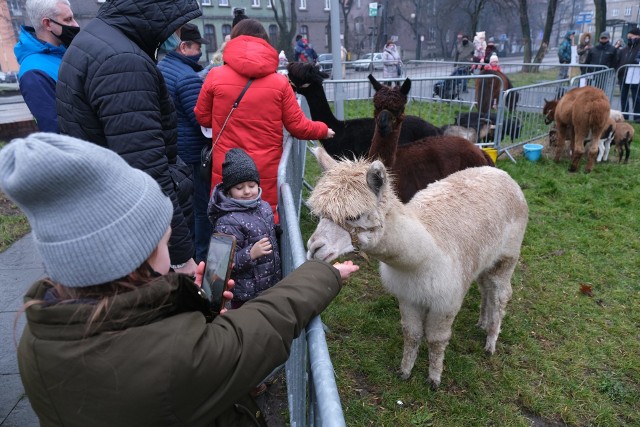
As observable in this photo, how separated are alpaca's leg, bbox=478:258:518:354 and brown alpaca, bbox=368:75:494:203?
49.6 inches

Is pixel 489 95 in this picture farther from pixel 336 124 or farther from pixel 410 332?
pixel 410 332

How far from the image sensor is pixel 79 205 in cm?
90


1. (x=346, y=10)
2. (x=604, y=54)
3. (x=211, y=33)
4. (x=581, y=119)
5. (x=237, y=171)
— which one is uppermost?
(x=346, y=10)

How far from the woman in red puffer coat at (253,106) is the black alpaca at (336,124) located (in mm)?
1856

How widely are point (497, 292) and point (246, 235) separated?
2053 mm

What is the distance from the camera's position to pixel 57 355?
34.8 inches

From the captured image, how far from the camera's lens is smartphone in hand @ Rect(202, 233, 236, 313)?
5.32 feet

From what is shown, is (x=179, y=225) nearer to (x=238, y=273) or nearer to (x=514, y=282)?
(x=238, y=273)

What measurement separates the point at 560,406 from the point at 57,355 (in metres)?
3.08

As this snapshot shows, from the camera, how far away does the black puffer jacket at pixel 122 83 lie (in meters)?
1.84

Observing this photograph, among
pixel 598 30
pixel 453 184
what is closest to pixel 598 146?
pixel 453 184

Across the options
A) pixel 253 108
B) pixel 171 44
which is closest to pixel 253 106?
pixel 253 108

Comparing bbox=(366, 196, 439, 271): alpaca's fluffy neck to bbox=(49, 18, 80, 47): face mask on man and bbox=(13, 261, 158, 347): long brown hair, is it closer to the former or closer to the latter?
bbox=(13, 261, 158, 347): long brown hair

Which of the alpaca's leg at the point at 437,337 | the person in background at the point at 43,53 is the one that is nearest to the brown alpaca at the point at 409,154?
the alpaca's leg at the point at 437,337
